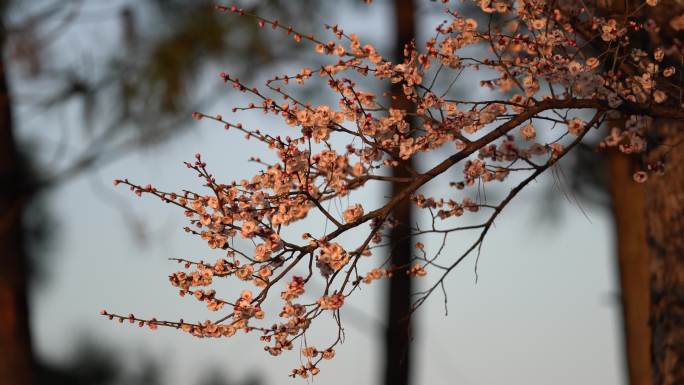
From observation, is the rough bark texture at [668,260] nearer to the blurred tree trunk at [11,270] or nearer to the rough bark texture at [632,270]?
the rough bark texture at [632,270]

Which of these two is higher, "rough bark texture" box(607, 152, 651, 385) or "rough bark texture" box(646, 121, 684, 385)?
"rough bark texture" box(607, 152, 651, 385)

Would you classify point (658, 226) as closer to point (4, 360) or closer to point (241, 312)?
point (241, 312)

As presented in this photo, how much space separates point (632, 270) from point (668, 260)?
2.28m

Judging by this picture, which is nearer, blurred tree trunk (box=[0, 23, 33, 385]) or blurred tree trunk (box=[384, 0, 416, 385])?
blurred tree trunk (box=[384, 0, 416, 385])

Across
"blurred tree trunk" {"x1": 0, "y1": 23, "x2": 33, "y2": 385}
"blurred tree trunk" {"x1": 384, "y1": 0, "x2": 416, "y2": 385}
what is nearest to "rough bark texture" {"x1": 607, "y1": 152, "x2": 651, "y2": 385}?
"blurred tree trunk" {"x1": 384, "y1": 0, "x2": 416, "y2": 385}

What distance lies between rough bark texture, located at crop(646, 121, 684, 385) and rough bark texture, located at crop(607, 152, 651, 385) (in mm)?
1927

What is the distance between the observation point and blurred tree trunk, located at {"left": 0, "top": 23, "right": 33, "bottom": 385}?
6.04 m

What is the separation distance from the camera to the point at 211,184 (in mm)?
2711

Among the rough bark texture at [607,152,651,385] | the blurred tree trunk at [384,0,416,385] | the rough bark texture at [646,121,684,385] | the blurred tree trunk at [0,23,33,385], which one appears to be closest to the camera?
the rough bark texture at [646,121,684,385]

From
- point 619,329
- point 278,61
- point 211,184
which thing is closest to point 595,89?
point 211,184

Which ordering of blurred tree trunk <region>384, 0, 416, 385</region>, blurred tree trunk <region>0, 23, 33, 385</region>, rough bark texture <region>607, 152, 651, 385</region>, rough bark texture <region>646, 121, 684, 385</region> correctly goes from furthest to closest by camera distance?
1. rough bark texture <region>607, 152, 651, 385</region>
2. blurred tree trunk <region>0, 23, 33, 385</region>
3. blurred tree trunk <region>384, 0, 416, 385</region>
4. rough bark texture <region>646, 121, 684, 385</region>

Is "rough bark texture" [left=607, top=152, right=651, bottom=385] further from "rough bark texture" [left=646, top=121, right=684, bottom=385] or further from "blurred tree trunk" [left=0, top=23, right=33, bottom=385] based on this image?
"blurred tree trunk" [left=0, top=23, right=33, bottom=385]

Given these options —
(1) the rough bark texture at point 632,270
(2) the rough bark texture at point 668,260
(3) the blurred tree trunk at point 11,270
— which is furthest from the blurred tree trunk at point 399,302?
(3) the blurred tree trunk at point 11,270

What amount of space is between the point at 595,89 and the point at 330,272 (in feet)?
4.29
